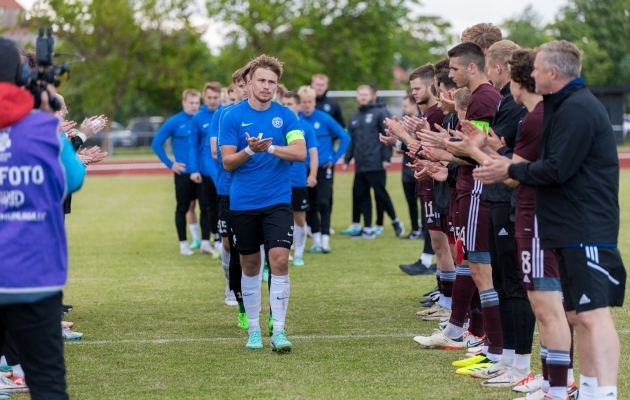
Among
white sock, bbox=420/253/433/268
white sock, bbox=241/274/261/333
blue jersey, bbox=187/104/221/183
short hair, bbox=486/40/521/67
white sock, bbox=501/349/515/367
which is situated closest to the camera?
short hair, bbox=486/40/521/67

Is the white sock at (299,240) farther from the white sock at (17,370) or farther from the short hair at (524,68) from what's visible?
the short hair at (524,68)

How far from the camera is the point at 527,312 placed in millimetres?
6078

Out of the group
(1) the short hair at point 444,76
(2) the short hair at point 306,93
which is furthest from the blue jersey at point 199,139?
(1) the short hair at point 444,76

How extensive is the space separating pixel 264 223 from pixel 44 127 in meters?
3.20

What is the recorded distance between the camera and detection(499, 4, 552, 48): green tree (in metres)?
82.9

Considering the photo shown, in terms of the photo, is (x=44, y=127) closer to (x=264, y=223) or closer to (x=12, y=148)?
(x=12, y=148)

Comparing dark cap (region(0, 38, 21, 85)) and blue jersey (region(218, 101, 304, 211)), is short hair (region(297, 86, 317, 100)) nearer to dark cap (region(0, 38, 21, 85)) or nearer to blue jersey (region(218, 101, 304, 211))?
blue jersey (region(218, 101, 304, 211))

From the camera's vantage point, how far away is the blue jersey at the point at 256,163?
7281 millimetres

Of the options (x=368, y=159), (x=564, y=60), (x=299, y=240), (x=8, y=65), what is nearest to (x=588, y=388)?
(x=564, y=60)

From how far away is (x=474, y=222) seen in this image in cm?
653

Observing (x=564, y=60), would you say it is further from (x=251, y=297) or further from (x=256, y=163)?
(x=251, y=297)

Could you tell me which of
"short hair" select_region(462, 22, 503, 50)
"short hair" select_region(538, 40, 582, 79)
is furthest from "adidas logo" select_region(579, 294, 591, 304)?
"short hair" select_region(462, 22, 503, 50)

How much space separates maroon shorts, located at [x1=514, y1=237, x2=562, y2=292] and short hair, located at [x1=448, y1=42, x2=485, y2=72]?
1.63m

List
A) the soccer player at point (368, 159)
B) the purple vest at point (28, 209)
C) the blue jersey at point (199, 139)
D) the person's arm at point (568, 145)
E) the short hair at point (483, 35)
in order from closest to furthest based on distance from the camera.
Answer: the purple vest at point (28, 209) < the person's arm at point (568, 145) < the short hair at point (483, 35) < the blue jersey at point (199, 139) < the soccer player at point (368, 159)
